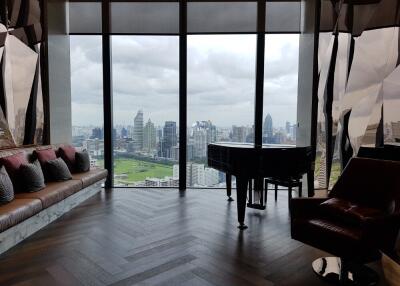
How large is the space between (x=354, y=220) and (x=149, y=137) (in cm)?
410

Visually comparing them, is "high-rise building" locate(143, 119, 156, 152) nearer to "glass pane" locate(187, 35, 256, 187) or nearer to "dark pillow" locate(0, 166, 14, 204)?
"glass pane" locate(187, 35, 256, 187)

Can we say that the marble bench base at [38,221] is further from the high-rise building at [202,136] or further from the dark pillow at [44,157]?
the high-rise building at [202,136]

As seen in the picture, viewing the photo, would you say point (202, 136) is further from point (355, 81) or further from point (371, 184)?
point (371, 184)

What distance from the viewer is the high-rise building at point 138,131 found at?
18.9 ft

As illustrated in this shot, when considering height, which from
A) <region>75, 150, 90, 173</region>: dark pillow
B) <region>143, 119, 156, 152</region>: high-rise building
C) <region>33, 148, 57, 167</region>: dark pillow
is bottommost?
<region>75, 150, 90, 173</region>: dark pillow

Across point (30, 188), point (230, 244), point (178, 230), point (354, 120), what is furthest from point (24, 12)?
point (354, 120)

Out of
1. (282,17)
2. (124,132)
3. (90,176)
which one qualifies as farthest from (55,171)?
(282,17)

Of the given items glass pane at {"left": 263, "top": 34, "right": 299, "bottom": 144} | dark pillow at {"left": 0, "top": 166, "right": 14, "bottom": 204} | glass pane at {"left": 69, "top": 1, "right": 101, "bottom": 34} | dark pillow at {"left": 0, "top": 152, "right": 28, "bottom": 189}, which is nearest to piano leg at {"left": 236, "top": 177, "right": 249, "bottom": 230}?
glass pane at {"left": 263, "top": 34, "right": 299, "bottom": 144}

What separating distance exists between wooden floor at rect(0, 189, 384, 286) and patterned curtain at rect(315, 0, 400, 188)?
3.96 feet

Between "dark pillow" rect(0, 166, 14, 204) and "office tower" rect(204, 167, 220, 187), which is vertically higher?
"dark pillow" rect(0, 166, 14, 204)

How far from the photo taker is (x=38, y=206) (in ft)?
11.1

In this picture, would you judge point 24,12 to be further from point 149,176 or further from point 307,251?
point 307,251

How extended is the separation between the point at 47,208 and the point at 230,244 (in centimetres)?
223

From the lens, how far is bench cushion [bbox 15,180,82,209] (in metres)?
3.51
